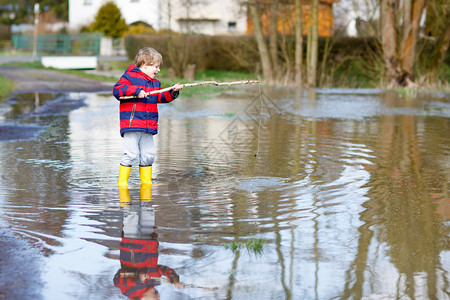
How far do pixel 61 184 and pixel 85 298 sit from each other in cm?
332

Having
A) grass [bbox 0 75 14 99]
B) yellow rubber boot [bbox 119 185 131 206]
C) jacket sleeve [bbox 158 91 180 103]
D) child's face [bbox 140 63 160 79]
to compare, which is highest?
child's face [bbox 140 63 160 79]

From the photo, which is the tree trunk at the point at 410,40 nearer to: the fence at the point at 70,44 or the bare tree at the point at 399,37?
the bare tree at the point at 399,37

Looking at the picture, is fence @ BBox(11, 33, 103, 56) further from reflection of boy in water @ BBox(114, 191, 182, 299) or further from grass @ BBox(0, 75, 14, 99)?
reflection of boy in water @ BBox(114, 191, 182, 299)

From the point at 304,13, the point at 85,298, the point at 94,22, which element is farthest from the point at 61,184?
the point at 94,22

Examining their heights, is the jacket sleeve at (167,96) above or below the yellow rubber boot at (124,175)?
above

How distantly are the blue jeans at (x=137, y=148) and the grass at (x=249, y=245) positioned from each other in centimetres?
227

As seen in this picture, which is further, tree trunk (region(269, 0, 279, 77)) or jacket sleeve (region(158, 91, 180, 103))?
tree trunk (region(269, 0, 279, 77))

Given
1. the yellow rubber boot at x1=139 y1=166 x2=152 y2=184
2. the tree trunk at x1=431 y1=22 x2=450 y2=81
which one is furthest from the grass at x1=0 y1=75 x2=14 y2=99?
the tree trunk at x1=431 y1=22 x2=450 y2=81

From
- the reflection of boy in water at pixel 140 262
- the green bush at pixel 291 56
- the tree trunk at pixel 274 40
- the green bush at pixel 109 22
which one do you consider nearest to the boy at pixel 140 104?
the reflection of boy in water at pixel 140 262

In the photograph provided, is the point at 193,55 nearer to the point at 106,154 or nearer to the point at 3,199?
the point at 106,154

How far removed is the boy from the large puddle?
1.04ft

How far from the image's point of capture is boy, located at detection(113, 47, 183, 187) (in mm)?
6266

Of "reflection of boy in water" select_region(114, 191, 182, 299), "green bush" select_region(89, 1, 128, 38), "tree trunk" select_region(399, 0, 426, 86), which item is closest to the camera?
"reflection of boy in water" select_region(114, 191, 182, 299)

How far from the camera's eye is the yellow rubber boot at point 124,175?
6.48 metres
